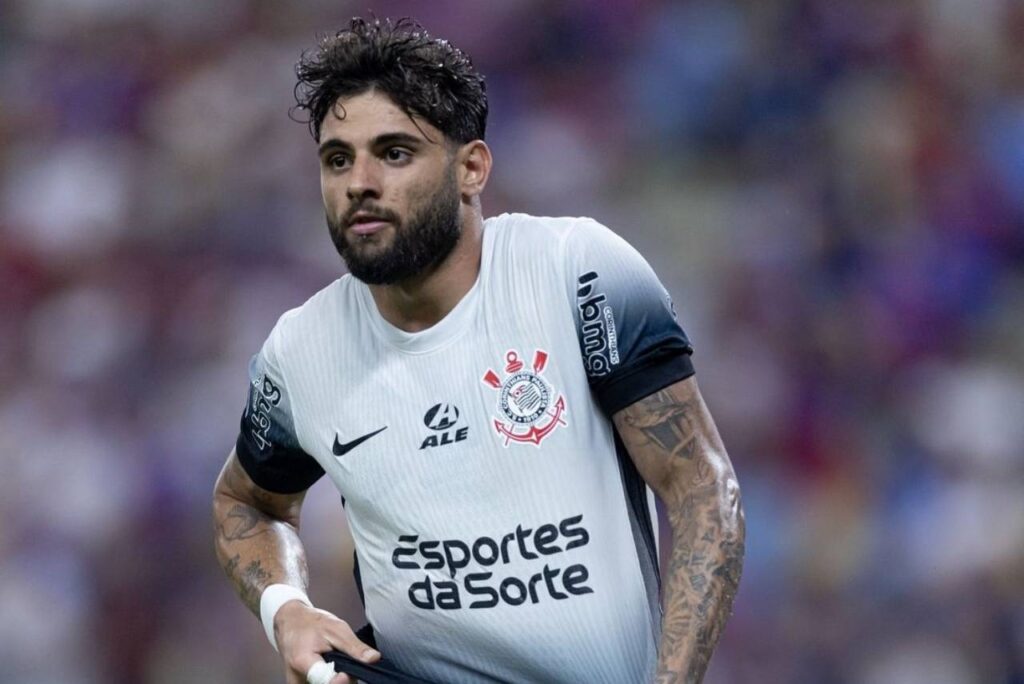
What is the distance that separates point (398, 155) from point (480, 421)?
63 cm

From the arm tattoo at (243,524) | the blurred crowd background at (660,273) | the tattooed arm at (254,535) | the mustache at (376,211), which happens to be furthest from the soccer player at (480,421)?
the blurred crowd background at (660,273)

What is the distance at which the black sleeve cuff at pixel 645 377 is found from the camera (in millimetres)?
3484

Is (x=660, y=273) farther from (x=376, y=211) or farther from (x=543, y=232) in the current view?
(x=376, y=211)

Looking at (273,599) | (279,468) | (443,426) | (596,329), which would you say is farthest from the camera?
(279,468)

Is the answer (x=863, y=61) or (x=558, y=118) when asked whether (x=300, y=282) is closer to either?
(x=558, y=118)

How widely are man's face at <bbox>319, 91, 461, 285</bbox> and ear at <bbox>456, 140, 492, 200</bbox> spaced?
8cm

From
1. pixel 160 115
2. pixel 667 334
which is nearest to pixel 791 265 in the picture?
pixel 160 115

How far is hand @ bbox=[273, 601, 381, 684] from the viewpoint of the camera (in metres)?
3.56

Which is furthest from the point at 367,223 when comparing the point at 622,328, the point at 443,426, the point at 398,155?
the point at 622,328

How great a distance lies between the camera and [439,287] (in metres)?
3.73

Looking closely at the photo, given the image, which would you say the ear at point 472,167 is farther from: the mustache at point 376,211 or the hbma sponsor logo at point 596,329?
the hbma sponsor logo at point 596,329

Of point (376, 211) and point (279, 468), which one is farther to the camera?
point (279, 468)

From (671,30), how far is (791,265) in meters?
1.57

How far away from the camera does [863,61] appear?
7.95 metres
